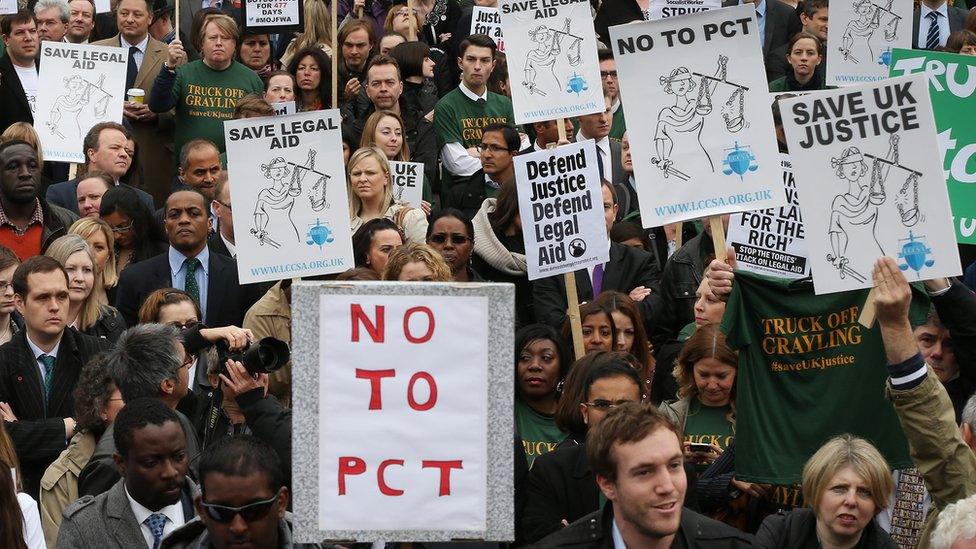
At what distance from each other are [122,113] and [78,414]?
7135mm

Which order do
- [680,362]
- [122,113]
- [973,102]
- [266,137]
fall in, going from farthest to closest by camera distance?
[122,113]
[266,137]
[973,102]
[680,362]

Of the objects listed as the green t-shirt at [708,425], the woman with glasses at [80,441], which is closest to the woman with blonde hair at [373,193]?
the green t-shirt at [708,425]

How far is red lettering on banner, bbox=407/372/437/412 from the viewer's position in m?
5.55

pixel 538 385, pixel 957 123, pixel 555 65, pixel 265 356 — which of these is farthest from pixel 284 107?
pixel 265 356

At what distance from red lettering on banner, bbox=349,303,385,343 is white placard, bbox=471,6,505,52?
11.2m

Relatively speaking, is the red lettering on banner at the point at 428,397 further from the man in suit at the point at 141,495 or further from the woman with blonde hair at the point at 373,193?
the woman with blonde hair at the point at 373,193

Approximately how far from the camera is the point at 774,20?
55.6ft

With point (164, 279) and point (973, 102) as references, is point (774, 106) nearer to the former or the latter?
point (973, 102)

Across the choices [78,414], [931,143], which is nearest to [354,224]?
[78,414]

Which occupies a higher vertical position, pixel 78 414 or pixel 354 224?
pixel 354 224

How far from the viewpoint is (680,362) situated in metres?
8.79

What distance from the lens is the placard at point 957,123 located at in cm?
940

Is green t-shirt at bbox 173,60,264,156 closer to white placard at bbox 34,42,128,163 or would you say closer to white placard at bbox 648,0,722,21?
white placard at bbox 34,42,128,163

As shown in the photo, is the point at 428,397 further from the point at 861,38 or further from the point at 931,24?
the point at 931,24
